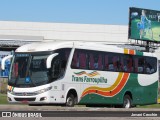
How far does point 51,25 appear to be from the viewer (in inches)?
3238

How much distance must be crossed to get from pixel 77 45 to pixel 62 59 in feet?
5.54

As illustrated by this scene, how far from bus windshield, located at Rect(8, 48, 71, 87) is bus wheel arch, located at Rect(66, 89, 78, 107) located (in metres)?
1.26

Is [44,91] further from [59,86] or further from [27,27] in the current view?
[27,27]

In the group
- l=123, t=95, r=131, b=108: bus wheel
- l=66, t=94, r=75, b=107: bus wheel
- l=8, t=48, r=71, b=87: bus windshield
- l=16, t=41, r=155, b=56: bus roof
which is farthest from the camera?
l=123, t=95, r=131, b=108: bus wheel

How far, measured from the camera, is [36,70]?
23922 mm

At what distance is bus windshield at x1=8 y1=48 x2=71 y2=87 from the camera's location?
23.7 meters

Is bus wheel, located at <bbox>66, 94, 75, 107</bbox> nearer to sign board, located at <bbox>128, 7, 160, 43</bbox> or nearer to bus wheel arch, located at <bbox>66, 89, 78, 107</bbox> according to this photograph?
bus wheel arch, located at <bbox>66, 89, 78, 107</bbox>

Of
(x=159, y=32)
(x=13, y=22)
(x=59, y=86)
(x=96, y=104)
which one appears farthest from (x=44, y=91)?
(x=13, y=22)

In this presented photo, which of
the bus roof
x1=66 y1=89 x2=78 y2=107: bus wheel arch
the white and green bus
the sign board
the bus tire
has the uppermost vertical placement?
the sign board

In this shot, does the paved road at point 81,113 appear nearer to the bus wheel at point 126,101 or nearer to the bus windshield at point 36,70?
the bus windshield at point 36,70

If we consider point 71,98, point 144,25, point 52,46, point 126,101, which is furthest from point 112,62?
point 144,25

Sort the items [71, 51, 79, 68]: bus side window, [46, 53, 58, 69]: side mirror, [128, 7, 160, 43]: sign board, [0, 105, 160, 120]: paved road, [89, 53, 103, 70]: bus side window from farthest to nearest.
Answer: [128, 7, 160, 43]: sign board → [89, 53, 103, 70]: bus side window → [71, 51, 79, 68]: bus side window → [46, 53, 58, 69]: side mirror → [0, 105, 160, 120]: paved road

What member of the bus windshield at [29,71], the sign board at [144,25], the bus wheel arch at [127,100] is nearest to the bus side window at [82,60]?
the bus windshield at [29,71]

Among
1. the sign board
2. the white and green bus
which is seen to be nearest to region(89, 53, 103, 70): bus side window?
the white and green bus
